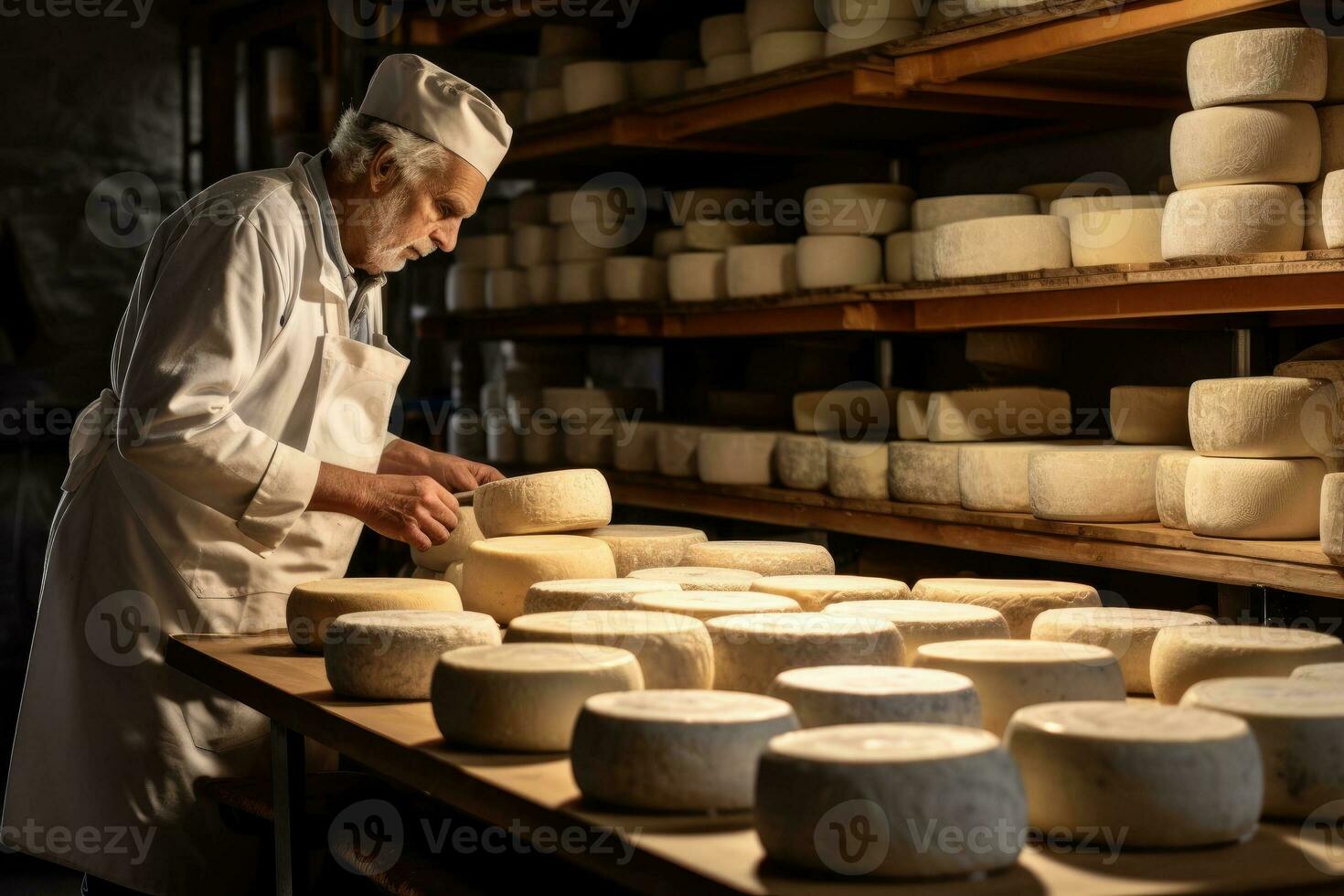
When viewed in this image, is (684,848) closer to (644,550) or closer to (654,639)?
(654,639)

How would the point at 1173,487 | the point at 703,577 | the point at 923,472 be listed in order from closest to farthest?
the point at 703,577, the point at 1173,487, the point at 923,472

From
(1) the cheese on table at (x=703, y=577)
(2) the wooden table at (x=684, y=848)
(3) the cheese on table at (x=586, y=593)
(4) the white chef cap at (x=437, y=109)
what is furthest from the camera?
(4) the white chef cap at (x=437, y=109)

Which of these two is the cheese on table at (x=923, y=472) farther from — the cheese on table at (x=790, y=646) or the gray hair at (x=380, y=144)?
the cheese on table at (x=790, y=646)

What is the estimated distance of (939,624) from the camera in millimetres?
1659

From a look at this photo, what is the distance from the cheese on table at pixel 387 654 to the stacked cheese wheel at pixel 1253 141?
1547mm

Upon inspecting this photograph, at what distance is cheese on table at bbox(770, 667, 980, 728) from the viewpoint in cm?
128

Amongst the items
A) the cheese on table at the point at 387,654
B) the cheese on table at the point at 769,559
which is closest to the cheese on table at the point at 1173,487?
the cheese on table at the point at 769,559

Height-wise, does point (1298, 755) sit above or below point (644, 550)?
below

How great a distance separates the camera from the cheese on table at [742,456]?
12.5ft

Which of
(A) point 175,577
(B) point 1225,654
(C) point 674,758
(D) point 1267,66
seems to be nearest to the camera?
(C) point 674,758

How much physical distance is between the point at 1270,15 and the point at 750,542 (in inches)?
56.2

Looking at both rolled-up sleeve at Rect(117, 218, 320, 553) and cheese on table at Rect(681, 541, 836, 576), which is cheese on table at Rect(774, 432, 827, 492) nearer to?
cheese on table at Rect(681, 541, 836, 576)

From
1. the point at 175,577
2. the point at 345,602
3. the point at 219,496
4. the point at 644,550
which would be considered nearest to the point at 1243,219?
the point at 644,550

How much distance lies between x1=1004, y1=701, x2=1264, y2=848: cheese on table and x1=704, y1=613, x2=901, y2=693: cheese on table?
14.2 inches
